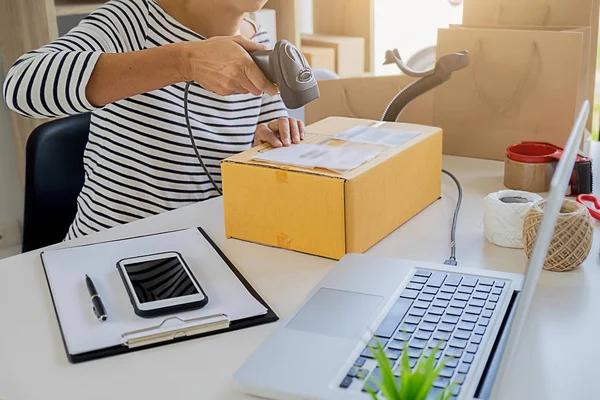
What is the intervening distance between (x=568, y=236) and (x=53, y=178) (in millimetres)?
942

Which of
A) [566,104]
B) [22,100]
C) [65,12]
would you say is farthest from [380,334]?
[65,12]

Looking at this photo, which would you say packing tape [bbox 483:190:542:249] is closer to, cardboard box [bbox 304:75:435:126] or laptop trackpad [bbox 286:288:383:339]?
laptop trackpad [bbox 286:288:383:339]

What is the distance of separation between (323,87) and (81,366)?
0.92 m

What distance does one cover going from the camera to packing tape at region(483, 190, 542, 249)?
0.98 metres

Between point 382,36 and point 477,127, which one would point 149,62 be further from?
point 382,36

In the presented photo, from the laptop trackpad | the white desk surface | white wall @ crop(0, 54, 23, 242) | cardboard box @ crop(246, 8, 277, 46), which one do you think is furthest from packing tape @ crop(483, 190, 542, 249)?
white wall @ crop(0, 54, 23, 242)

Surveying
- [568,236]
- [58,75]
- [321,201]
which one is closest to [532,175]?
[568,236]

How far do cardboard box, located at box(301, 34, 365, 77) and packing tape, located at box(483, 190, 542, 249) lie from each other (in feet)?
4.80

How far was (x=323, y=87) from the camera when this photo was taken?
4.92 ft

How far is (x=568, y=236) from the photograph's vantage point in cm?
89

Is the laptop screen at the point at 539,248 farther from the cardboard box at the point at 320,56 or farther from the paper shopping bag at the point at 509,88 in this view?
the cardboard box at the point at 320,56

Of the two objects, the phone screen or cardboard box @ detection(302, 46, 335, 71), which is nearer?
the phone screen

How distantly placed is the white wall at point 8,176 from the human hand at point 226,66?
135 cm

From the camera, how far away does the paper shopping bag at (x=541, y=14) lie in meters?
1.40
